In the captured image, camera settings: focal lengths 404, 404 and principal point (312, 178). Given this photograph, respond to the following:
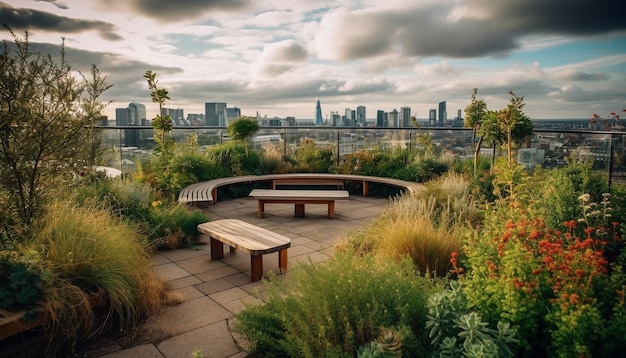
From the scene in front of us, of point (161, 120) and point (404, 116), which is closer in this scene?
point (161, 120)

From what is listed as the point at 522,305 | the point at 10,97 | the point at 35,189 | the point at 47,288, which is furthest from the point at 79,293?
the point at 522,305

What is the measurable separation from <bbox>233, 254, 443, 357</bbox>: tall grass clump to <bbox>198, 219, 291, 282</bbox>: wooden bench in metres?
1.13

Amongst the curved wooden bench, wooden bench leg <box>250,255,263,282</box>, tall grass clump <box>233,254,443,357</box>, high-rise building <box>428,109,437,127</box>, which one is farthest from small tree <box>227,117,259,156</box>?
tall grass clump <box>233,254,443,357</box>

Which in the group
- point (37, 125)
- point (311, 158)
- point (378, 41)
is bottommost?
point (311, 158)

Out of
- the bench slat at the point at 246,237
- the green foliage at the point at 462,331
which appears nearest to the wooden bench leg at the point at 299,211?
the bench slat at the point at 246,237

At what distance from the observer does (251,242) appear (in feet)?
12.4

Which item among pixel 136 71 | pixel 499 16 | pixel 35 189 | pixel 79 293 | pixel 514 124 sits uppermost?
pixel 499 16

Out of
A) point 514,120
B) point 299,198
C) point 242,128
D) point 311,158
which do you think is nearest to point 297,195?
point 299,198

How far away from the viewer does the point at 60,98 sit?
3.22 m

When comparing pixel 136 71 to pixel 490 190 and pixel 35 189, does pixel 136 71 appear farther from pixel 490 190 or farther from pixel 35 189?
pixel 490 190

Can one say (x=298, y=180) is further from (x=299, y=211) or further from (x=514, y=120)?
(x=514, y=120)

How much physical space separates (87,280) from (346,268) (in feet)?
5.77

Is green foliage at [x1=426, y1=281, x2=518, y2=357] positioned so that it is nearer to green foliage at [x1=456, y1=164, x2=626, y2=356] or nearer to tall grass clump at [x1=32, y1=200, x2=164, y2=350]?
green foliage at [x1=456, y1=164, x2=626, y2=356]

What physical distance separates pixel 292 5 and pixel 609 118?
5.59m
